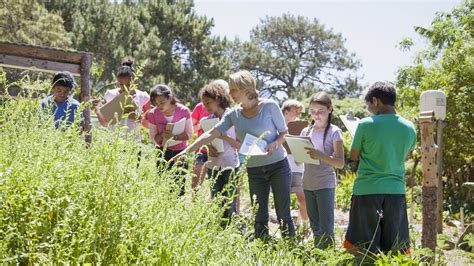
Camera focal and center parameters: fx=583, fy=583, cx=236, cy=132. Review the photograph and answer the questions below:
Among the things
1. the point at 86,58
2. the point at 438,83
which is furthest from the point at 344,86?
the point at 86,58

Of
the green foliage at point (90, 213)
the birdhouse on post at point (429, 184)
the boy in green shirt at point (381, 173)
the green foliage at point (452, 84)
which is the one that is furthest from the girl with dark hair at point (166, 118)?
the green foliage at point (452, 84)

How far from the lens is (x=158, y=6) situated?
25359 mm

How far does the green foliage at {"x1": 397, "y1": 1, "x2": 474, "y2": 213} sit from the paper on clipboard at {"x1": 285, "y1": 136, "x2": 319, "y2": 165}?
24.3 ft

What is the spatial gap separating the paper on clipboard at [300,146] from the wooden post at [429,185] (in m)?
1.04

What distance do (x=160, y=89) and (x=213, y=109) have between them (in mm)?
653

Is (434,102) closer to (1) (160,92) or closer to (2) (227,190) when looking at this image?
(1) (160,92)

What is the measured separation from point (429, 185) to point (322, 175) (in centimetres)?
91

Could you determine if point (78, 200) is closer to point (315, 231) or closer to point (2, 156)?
point (2, 156)

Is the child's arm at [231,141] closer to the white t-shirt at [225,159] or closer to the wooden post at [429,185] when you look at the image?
the white t-shirt at [225,159]

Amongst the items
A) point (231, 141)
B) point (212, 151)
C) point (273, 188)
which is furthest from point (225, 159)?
point (273, 188)

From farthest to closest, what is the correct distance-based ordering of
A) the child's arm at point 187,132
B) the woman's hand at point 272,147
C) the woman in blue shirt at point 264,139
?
the child's arm at point 187,132, the woman in blue shirt at point 264,139, the woman's hand at point 272,147

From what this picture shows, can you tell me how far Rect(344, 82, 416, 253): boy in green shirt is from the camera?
3688 millimetres

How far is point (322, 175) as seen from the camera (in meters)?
4.37

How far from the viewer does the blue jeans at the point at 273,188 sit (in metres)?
4.23
